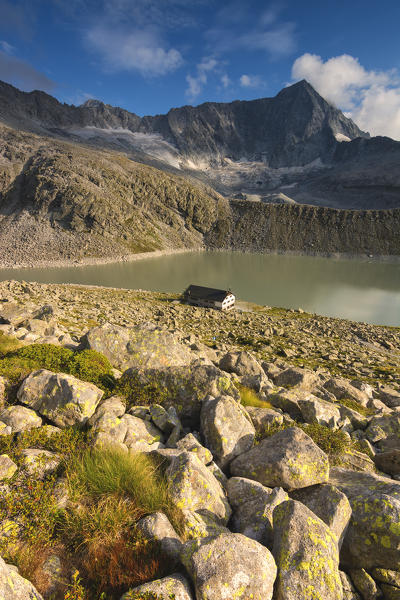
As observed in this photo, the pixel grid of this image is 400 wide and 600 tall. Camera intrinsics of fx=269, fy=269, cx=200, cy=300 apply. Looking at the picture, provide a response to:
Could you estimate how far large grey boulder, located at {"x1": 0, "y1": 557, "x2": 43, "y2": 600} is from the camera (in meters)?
3.08

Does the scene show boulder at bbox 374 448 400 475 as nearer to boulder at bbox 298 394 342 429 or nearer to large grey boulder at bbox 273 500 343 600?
boulder at bbox 298 394 342 429

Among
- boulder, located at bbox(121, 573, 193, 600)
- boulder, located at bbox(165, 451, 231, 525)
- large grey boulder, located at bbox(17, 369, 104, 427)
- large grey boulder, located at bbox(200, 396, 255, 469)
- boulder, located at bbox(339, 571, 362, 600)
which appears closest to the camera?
boulder, located at bbox(121, 573, 193, 600)

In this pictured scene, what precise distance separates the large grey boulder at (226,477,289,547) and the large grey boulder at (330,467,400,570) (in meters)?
1.21

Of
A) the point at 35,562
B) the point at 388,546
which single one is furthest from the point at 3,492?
the point at 388,546

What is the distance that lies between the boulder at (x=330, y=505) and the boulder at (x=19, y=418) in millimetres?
6538

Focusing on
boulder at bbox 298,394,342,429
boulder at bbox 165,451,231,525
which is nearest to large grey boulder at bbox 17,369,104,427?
boulder at bbox 165,451,231,525

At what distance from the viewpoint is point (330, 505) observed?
16.6ft

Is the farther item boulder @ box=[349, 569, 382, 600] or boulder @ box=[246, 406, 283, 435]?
boulder @ box=[246, 406, 283, 435]

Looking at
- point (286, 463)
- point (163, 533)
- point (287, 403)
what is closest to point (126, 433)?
point (163, 533)

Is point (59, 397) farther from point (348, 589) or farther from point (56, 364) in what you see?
point (348, 589)

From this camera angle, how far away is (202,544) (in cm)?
386

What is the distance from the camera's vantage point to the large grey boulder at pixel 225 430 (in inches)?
274

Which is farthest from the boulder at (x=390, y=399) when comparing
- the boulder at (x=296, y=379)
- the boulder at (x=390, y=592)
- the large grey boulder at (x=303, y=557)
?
the large grey boulder at (x=303, y=557)

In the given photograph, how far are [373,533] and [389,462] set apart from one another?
4820 millimetres
